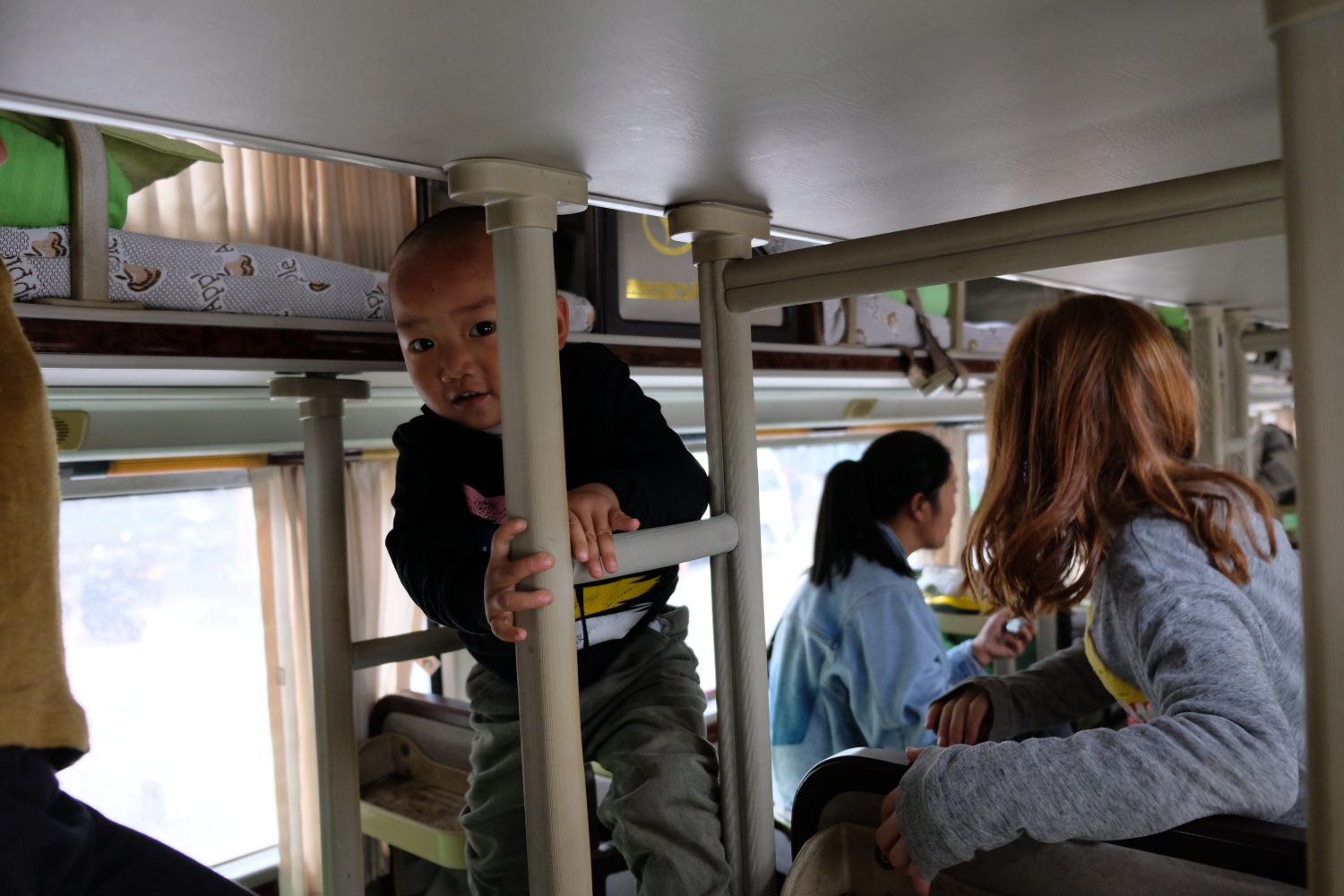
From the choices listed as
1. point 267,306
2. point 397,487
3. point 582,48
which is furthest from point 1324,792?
point 267,306

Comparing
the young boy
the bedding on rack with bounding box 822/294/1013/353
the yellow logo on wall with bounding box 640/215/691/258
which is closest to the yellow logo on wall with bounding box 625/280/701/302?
the yellow logo on wall with bounding box 640/215/691/258

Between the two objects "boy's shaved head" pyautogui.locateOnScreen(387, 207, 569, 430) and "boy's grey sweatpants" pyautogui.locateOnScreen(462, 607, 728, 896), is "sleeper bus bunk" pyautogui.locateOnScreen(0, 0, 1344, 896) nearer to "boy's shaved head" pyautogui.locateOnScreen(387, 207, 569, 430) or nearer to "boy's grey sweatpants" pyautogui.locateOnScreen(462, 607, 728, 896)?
"boy's grey sweatpants" pyautogui.locateOnScreen(462, 607, 728, 896)

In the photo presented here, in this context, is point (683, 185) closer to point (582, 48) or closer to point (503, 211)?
point (503, 211)

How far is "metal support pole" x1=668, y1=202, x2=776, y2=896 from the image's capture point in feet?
3.54

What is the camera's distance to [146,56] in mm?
591

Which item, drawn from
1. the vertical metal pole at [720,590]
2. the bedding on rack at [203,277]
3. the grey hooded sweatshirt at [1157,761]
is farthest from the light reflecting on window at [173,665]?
the grey hooded sweatshirt at [1157,761]

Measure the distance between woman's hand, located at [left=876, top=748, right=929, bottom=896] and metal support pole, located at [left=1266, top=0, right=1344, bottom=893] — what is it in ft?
1.43

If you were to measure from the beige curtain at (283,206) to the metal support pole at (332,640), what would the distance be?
0.98 meters

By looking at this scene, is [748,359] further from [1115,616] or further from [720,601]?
[1115,616]

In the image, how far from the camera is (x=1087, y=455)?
1087 millimetres

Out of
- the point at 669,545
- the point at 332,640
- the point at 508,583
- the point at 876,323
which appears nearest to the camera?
the point at 508,583

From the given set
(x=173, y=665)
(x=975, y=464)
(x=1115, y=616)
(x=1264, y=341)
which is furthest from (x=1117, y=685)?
(x=975, y=464)

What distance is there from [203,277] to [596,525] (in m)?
0.79

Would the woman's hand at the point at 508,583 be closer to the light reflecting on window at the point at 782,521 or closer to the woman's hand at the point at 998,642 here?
the woman's hand at the point at 998,642
